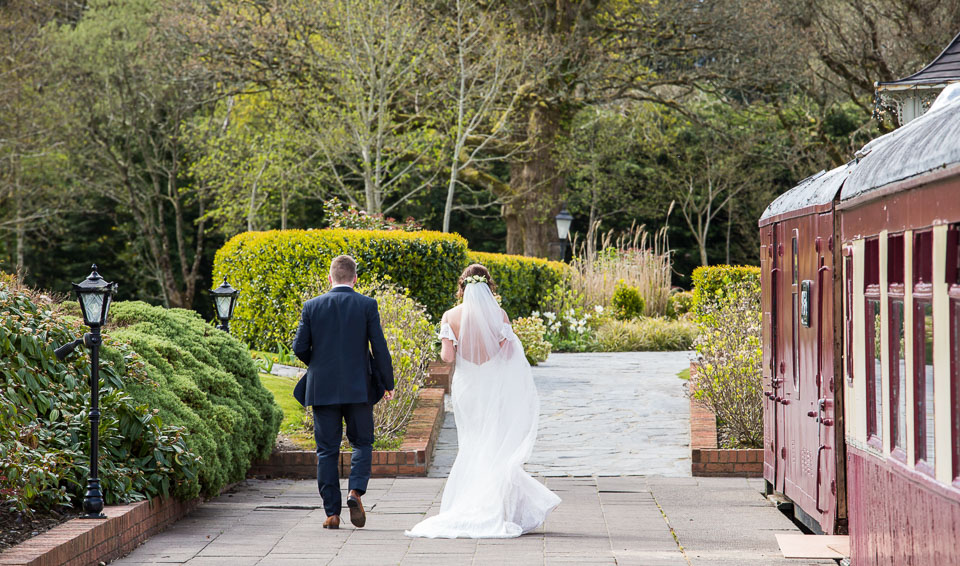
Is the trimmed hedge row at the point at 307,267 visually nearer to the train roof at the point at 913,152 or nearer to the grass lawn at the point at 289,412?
the grass lawn at the point at 289,412

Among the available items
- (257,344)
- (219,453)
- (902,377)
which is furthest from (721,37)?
(902,377)

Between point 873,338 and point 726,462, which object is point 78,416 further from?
point 726,462

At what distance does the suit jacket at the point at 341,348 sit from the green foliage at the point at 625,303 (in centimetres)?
1514

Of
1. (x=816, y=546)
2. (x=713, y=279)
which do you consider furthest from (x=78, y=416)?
(x=713, y=279)

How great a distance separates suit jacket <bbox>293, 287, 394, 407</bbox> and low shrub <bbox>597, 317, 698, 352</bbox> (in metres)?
12.9

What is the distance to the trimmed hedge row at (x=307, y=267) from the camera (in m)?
14.0

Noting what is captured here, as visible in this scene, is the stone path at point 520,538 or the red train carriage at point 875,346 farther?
the stone path at point 520,538

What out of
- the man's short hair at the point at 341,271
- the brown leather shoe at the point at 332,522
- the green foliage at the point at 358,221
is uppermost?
the green foliage at the point at 358,221

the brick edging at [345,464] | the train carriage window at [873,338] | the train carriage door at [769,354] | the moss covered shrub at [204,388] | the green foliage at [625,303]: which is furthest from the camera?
the green foliage at [625,303]

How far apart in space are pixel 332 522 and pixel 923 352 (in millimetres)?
4288

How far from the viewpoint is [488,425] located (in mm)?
7316

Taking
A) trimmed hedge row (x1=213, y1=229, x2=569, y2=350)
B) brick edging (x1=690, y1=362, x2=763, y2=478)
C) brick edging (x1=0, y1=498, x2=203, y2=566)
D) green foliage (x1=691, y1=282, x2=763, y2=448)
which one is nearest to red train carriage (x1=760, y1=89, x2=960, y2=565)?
brick edging (x1=690, y1=362, x2=763, y2=478)

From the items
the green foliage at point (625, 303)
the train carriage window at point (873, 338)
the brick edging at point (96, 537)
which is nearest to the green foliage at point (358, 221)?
the green foliage at point (625, 303)

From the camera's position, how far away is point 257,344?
1485 cm
